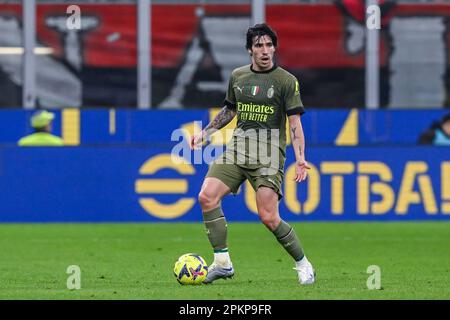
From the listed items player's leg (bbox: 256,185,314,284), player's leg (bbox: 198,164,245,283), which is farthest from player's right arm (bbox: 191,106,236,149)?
player's leg (bbox: 256,185,314,284)

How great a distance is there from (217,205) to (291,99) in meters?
1.09

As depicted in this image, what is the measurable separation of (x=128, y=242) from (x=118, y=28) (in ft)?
30.3

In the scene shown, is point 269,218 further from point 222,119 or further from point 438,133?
point 438,133

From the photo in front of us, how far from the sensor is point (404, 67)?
2577 centimetres

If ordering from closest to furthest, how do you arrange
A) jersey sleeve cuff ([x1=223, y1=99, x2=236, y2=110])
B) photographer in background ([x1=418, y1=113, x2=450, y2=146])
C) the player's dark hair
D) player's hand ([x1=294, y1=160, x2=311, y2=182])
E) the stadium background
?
1. player's hand ([x1=294, y1=160, x2=311, y2=182])
2. the player's dark hair
3. jersey sleeve cuff ([x1=223, y1=99, x2=236, y2=110])
4. the stadium background
5. photographer in background ([x1=418, y1=113, x2=450, y2=146])

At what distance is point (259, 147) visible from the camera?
11.7 m

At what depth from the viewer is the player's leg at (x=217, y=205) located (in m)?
11.6

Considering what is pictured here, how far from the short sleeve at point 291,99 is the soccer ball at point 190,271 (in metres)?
1.45

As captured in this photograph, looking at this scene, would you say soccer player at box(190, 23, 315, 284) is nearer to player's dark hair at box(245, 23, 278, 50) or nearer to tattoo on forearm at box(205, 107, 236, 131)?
player's dark hair at box(245, 23, 278, 50)

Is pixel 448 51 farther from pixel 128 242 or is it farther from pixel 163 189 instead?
pixel 128 242

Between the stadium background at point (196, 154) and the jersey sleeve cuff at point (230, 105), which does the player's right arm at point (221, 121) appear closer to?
the jersey sleeve cuff at point (230, 105)

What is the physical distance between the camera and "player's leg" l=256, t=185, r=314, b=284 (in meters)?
11.5

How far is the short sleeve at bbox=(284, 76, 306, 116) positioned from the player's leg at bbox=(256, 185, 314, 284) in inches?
26.4

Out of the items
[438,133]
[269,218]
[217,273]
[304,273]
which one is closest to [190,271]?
[217,273]
